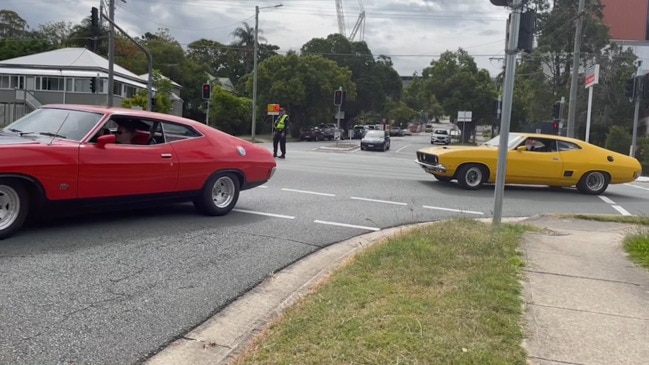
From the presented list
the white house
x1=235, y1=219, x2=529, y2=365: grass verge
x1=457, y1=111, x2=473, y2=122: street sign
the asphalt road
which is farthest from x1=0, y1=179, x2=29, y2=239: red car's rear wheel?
x1=457, y1=111, x2=473, y2=122: street sign

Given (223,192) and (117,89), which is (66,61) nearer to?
(117,89)

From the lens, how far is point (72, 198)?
676cm

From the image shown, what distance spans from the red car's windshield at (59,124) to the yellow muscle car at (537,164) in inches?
336

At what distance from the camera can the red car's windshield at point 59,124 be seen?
704cm

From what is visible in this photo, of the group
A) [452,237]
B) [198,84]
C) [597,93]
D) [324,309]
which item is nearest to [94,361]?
[324,309]

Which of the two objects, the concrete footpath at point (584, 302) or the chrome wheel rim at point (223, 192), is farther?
the chrome wheel rim at point (223, 192)

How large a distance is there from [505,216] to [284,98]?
47.1m

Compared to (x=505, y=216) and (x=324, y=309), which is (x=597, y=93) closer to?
(x=505, y=216)

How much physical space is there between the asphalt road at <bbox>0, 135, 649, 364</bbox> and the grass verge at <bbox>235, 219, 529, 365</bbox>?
0.89 m

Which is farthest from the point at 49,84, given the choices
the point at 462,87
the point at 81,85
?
the point at 462,87

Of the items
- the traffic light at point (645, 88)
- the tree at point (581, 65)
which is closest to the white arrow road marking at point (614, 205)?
the traffic light at point (645, 88)

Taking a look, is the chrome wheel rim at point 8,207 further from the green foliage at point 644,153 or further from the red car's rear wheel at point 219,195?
the green foliage at point 644,153

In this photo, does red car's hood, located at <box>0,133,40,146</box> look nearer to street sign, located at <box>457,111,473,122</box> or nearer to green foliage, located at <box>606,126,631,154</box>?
green foliage, located at <box>606,126,631,154</box>

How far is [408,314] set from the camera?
14.4 ft
